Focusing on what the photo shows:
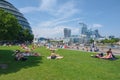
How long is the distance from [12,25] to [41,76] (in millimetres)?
20435

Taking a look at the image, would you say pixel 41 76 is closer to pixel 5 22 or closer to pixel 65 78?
pixel 65 78

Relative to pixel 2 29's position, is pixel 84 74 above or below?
below

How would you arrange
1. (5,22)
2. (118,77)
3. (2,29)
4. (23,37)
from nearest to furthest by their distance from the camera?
(118,77)
(2,29)
(5,22)
(23,37)

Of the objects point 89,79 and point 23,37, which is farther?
point 23,37

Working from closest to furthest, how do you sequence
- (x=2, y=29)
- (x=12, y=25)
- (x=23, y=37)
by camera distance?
(x=2, y=29), (x=12, y=25), (x=23, y=37)

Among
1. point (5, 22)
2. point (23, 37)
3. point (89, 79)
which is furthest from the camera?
point (23, 37)

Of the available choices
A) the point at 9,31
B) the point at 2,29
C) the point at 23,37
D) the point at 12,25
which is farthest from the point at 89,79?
the point at 23,37

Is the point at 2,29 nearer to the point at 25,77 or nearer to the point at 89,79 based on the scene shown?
the point at 25,77

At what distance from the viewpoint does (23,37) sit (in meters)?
96.8

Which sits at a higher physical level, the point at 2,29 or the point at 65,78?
the point at 2,29

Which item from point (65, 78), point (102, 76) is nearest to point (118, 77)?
point (102, 76)

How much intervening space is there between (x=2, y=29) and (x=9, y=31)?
2.66m

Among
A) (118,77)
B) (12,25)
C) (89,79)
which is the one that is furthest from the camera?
(12,25)

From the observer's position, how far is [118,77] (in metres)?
14.5
